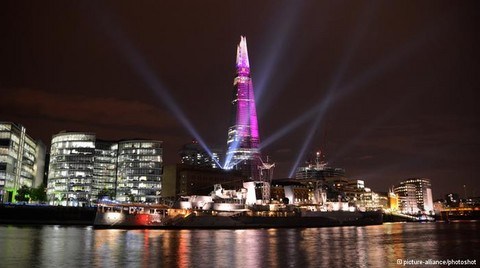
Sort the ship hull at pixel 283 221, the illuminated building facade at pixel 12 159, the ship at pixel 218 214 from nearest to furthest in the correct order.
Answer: the ship at pixel 218 214, the ship hull at pixel 283 221, the illuminated building facade at pixel 12 159

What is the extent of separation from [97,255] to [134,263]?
8.27 m

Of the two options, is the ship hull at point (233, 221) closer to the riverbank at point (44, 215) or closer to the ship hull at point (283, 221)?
the ship hull at point (283, 221)

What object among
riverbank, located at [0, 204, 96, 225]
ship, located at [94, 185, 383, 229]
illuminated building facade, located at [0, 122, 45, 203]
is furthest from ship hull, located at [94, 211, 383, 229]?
illuminated building facade, located at [0, 122, 45, 203]

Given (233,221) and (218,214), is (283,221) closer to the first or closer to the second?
(233,221)

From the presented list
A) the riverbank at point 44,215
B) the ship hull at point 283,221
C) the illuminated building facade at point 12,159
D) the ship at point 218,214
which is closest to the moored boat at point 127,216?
the ship at point 218,214

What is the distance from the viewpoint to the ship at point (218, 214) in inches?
4582

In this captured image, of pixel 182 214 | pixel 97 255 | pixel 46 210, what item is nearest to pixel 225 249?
pixel 97 255

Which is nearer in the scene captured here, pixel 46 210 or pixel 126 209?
pixel 126 209

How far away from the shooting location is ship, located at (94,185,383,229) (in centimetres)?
11638

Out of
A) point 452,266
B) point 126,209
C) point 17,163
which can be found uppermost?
point 17,163

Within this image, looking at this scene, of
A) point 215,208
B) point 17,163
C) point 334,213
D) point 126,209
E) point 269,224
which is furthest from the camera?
point 17,163

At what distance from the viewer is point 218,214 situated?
129m

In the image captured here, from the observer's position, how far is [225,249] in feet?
182

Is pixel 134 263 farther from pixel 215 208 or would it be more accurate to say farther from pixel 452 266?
pixel 215 208
